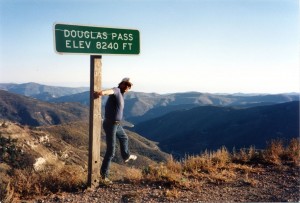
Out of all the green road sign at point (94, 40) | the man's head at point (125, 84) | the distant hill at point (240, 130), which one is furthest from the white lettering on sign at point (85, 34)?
the distant hill at point (240, 130)

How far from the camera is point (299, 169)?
→ 6812 mm

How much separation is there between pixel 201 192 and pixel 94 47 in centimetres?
272

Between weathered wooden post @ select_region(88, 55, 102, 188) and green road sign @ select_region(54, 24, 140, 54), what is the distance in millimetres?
218

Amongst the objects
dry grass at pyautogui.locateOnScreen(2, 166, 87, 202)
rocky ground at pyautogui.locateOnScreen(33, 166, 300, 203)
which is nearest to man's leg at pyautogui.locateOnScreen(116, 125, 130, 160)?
rocky ground at pyautogui.locateOnScreen(33, 166, 300, 203)

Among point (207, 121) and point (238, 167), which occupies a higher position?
point (238, 167)

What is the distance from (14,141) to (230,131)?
117 m

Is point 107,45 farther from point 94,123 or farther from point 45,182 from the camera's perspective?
point 45,182

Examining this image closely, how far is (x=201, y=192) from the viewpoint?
536cm

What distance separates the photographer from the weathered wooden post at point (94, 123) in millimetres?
5344

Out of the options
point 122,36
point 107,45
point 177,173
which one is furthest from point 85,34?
point 177,173

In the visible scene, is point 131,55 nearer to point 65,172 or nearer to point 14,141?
point 65,172

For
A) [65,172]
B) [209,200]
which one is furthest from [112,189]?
→ [209,200]

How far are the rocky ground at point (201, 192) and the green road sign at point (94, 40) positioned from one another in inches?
81.8

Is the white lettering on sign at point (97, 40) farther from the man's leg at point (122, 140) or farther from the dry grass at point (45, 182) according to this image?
the dry grass at point (45, 182)
